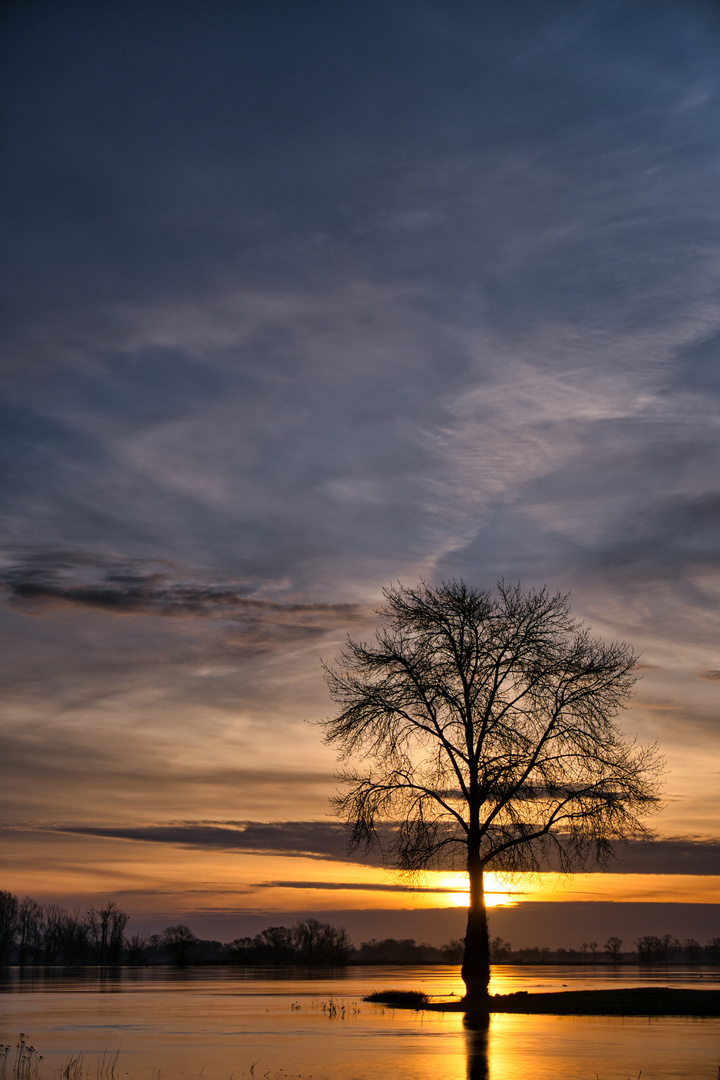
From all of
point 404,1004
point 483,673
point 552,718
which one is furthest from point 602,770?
point 404,1004

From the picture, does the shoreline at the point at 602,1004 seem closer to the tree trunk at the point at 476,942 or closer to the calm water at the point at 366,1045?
the tree trunk at the point at 476,942

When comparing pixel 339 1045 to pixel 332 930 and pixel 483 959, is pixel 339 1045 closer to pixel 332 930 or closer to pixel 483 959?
pixel 483 959

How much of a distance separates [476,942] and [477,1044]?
13.8 meters

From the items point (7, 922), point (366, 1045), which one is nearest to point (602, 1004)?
point (366, 1045)

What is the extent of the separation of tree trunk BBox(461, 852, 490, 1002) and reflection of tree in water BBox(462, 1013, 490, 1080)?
3.57 m

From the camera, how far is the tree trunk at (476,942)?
3556cm

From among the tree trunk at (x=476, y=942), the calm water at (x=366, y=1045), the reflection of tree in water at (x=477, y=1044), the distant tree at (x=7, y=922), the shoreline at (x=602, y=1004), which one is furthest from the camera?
the distant tree at (x=7, y=922)

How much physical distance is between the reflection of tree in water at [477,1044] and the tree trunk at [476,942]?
357 centimetres

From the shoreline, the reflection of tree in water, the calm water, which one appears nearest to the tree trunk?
the shoreline

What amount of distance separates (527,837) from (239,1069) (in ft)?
64.8

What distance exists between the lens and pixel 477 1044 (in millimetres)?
22516

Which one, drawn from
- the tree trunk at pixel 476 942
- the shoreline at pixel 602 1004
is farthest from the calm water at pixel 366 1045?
the tree trunk at pixel 476 942

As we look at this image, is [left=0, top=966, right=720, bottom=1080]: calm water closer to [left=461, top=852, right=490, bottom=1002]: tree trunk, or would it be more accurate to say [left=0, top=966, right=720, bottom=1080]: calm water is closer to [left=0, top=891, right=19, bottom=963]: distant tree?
[left=461, top=852, right=490, bottom=1002]: tree trunk

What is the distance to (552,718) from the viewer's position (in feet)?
123
